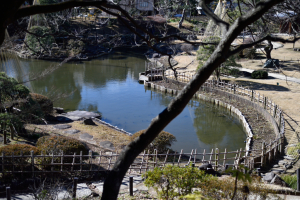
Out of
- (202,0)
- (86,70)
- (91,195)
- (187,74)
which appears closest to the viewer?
(202,0)

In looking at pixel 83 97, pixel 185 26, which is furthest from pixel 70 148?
pixel 185 26

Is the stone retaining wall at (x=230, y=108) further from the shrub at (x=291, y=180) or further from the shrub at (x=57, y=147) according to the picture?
Result: the shrub at (x=57, y=147)

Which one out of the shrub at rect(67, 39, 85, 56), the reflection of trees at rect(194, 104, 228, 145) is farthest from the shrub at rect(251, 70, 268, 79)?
the shrub at rect(67, 39, 85, 56)

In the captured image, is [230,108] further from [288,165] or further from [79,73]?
[79,73]

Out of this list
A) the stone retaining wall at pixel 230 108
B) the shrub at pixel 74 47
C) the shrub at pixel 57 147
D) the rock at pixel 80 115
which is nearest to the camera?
the shrub at pixel 57 147

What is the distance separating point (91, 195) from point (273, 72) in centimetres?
2162

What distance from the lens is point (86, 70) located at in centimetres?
3044

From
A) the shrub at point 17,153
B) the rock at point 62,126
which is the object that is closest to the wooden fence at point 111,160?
the shrub at point 17,153

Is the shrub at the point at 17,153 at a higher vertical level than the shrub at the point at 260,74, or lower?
lower

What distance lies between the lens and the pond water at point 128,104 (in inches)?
616

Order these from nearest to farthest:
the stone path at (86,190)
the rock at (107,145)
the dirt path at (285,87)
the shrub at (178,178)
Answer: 1. the shrub at (178,178)
2. the stone path at (86,190)
3. the rock at (107,145)
4. the dirt path at (285,87)

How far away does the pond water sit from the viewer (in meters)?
15.7

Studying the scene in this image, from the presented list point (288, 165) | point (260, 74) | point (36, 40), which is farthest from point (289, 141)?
point (36, 40)

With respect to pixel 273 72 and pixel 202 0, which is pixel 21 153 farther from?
pixel 273 72
